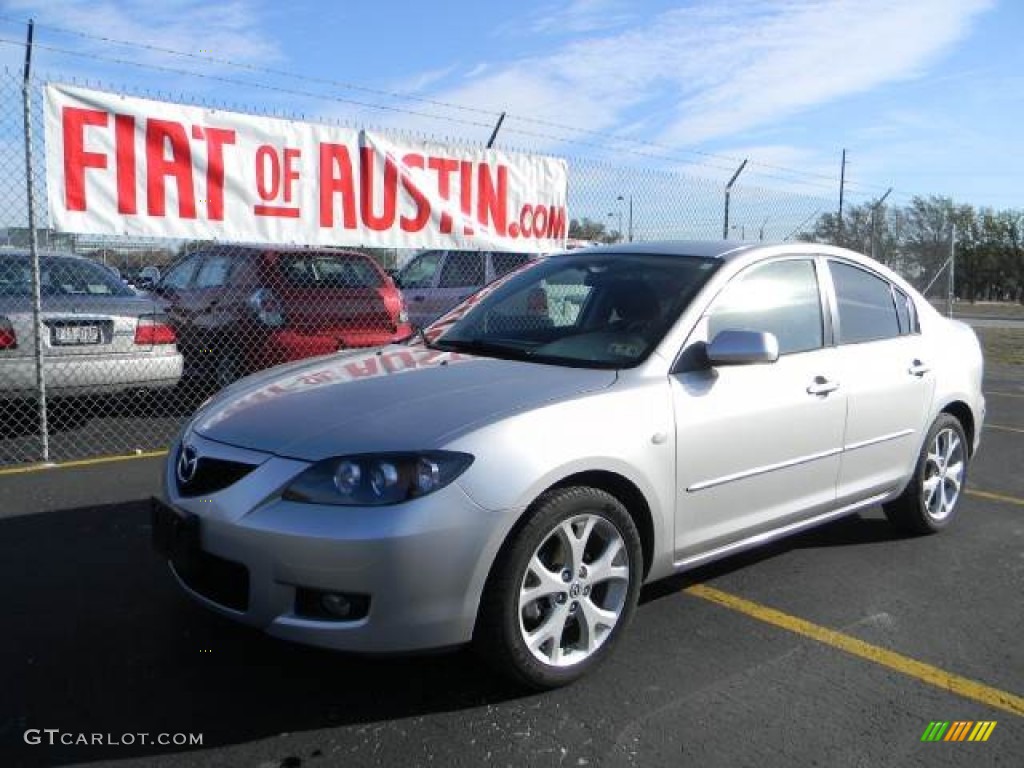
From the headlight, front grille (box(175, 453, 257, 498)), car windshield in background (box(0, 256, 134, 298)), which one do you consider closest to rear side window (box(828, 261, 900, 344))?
the headlight

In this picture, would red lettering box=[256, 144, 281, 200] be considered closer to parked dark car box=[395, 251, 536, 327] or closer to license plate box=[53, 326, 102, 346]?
license plate box=[53, 326, 102, 346]

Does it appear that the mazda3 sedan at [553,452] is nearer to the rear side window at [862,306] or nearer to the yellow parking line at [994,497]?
the rear side window at [862,306]

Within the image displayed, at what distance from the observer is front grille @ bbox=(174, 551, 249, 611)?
288 cm

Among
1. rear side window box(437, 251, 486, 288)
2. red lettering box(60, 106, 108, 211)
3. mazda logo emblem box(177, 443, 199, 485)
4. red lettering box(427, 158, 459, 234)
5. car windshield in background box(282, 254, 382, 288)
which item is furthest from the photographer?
rear side window box(437, 251, 486, 288)

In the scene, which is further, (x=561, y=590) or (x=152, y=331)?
(x=152, y=331)

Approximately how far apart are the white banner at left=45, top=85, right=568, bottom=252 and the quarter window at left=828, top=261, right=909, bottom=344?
4598 mm

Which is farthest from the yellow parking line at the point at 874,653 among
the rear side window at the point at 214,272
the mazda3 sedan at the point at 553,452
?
the rear side window at the point at 214,272

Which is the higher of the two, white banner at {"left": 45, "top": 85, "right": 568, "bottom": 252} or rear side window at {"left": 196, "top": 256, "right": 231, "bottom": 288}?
white banner at {"left": 45, "top": 85, "right": 568, "bottom": 252}

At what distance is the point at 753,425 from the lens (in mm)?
3707

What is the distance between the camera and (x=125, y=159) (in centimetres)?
652

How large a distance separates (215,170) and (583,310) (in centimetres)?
403

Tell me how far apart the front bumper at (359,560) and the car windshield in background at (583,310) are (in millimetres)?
1077

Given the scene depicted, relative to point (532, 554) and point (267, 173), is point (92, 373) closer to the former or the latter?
point (267, 173)

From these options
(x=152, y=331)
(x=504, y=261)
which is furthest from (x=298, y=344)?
(x=504, y=261)
